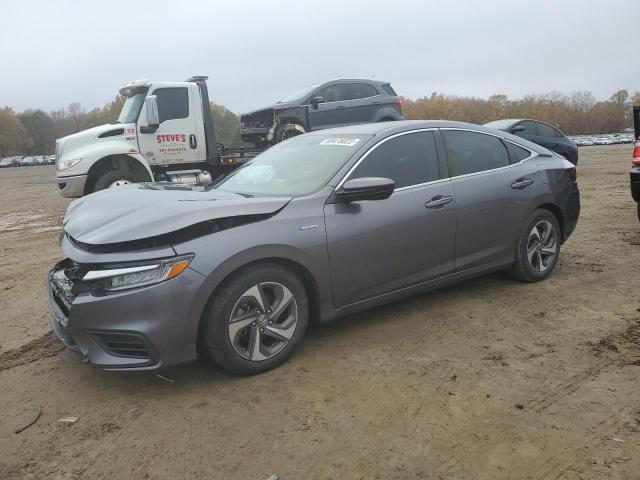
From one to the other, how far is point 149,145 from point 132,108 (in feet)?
2.79

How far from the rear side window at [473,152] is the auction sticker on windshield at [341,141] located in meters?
0.86

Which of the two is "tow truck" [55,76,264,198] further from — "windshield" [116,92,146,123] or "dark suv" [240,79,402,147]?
"dark suv" [240,79,402,147]

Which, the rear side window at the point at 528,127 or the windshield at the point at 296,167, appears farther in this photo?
the rear side window at the point at 528,127

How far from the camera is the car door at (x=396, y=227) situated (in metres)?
3.51

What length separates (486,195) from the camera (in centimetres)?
432

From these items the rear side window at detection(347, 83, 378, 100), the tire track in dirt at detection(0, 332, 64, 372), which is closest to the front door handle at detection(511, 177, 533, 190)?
the tire track in dirt at detection(0, 332, 64, 372)

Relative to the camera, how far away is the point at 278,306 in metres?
3.24

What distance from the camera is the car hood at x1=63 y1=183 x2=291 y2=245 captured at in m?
2.97

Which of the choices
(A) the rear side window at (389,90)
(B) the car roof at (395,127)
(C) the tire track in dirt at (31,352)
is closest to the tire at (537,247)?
(B) the car roof at (395,127)

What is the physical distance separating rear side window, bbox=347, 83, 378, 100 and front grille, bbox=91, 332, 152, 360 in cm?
1004

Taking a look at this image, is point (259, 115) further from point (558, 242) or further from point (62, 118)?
point (62, 118)

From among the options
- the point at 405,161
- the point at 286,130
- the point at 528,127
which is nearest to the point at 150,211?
the point at 405,161

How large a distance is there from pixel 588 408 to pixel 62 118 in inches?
4107

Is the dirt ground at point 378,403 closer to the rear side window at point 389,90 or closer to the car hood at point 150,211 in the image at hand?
the car hood at point 150,211
